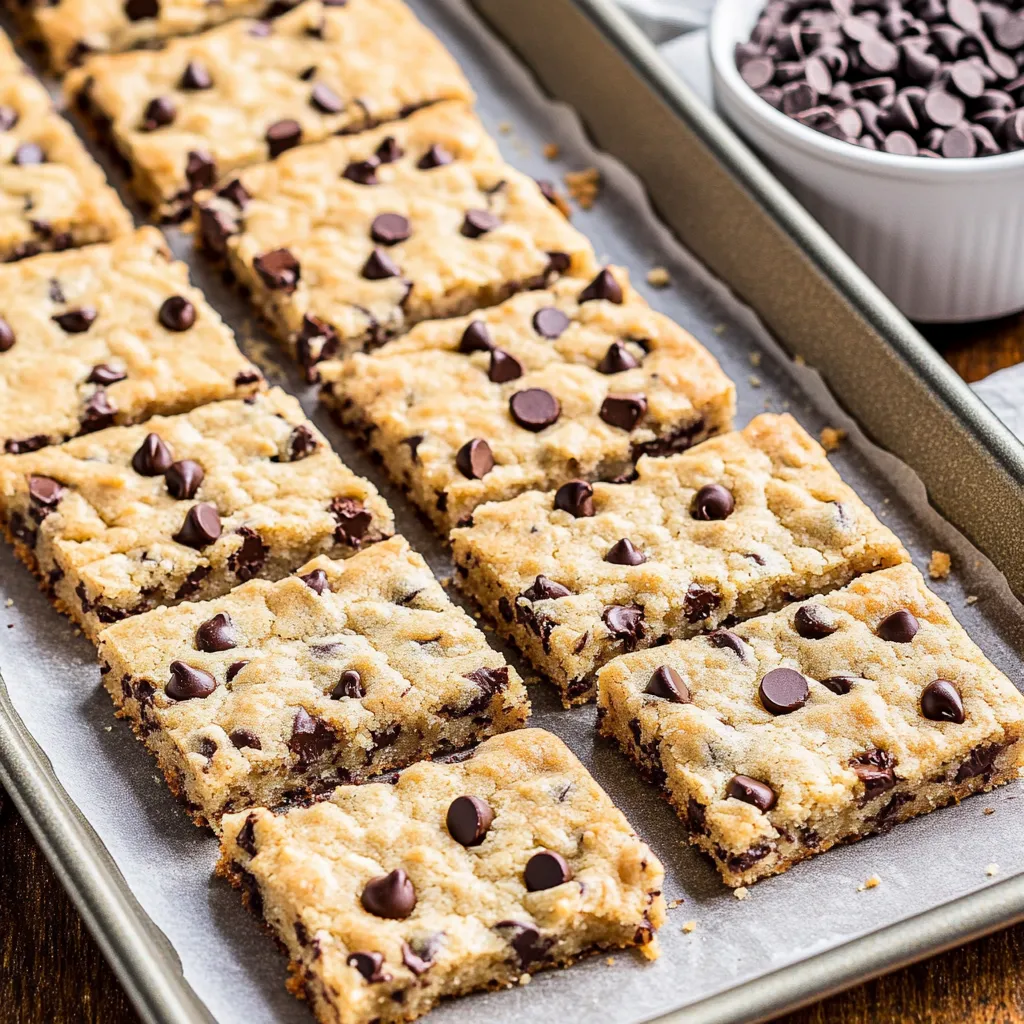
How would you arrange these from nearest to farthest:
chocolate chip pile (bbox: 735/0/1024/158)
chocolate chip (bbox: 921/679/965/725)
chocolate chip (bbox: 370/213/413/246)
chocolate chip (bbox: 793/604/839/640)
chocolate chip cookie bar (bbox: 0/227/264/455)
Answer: chocolate chip (bbox: 921/679/965/725), chocolate chip (bbox: 793/604/839/640), chocolate chip cookie bar (bbox: 0/227/264/455), chocolate chip pile (bbox: 735/0/1024/158), chocolate chip (bbox: 370/213/413/246)

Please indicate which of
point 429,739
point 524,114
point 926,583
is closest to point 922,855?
point 926,583

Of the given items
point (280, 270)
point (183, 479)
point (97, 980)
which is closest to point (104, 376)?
point (183, 479)

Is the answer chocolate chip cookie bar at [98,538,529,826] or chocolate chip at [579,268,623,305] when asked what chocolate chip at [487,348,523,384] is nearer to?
chocolate chip at [579,268,623,305]

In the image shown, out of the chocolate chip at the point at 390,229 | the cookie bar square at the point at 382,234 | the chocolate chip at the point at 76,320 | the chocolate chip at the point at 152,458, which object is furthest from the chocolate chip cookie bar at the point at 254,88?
the chocolate chip at the point at 152,458

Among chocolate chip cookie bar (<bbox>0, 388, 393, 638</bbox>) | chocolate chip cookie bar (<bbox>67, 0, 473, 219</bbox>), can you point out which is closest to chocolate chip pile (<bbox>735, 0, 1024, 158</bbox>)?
chocolate chip cookie bar (<bbox>67, 0, 473, 219</bbox>)

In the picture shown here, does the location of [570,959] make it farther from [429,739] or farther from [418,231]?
[418,231]

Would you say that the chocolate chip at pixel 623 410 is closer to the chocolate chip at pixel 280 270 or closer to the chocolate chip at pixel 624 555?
the chocolate chip at pixel 624 555

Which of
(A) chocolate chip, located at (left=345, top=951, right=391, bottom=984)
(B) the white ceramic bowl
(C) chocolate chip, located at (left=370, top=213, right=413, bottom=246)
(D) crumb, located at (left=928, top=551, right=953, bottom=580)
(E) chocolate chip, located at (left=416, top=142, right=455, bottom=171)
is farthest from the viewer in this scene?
(E) chocolate chip, located at (left=416, top=142, right=455, bottom=171)

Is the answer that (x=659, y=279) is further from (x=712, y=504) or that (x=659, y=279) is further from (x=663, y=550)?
(x=663, y=550)
